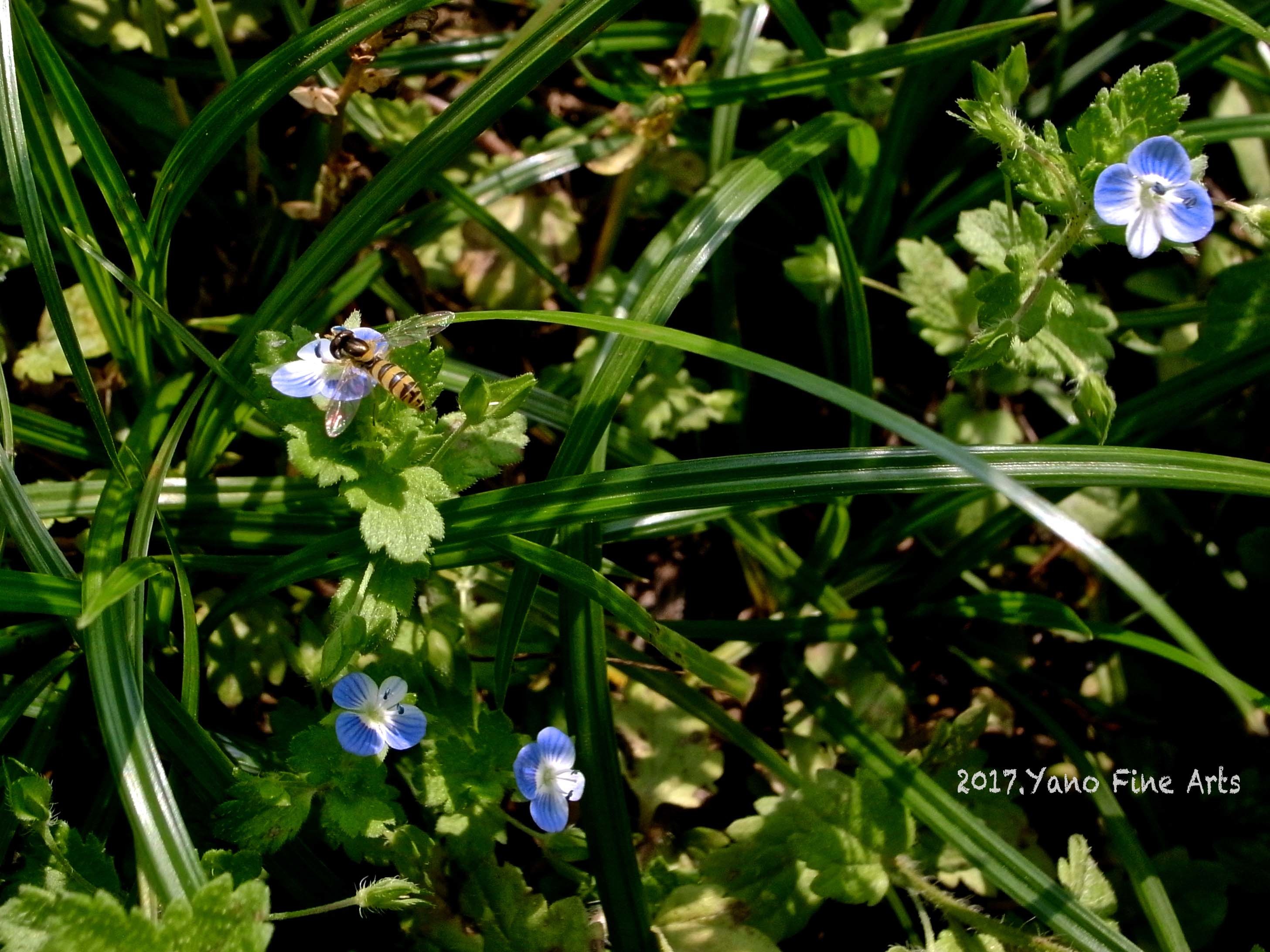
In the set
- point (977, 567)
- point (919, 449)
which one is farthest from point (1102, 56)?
point (919, 449)

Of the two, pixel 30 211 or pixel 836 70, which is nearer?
pixel 30 211

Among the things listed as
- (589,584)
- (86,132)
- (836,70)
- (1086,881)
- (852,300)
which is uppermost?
(836,70)

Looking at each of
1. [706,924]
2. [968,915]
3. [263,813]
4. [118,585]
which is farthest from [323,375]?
[968,915]

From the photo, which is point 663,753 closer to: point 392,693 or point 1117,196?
point 392,693

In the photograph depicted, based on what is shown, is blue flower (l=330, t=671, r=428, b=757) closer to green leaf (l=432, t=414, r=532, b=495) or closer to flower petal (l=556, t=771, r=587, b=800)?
flower petal (l=556, t=771, r=587, b=800)

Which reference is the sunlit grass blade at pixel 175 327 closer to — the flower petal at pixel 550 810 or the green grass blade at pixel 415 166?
the green grass blade at pixel 415 166
